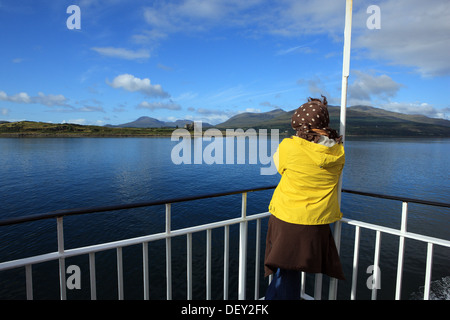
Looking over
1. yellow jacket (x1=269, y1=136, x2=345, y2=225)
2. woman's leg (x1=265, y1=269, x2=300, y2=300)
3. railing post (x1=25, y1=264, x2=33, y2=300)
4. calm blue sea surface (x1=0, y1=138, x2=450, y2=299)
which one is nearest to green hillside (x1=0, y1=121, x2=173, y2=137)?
calm blue sea surface (x1=0, y1=138, x2=450, y2=299)

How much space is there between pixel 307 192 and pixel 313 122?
528mm

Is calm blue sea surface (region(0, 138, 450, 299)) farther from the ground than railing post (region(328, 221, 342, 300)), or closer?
closer

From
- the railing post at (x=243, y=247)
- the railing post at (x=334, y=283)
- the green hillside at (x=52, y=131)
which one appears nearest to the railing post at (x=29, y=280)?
the railing post at (x=243, y=247)

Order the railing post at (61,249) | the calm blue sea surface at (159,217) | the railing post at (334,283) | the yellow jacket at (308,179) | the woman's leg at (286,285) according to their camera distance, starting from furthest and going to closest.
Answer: the calm blue sea surface at (159,217) < the railing post at (334,283) < the woman's leg at (286,285) < the yellow jacket at (308,179) < the railing post at (61,249)

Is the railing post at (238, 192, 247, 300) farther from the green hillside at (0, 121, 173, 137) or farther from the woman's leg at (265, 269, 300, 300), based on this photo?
the green hillside at (0, 121, 173, 137)

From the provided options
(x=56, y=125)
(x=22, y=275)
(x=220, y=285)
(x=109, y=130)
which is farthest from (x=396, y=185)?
(x=56, y=125)

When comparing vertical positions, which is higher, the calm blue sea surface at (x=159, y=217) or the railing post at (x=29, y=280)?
the railing post at (x=29, y=280)

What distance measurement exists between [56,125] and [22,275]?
112 metres

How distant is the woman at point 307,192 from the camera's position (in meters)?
1.84

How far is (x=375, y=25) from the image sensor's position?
2.08m

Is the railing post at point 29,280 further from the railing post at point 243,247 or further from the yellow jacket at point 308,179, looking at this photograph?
the yellow jacket at point 308,179

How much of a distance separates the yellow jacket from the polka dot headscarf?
70mm

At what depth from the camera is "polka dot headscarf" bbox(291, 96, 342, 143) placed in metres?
1.86
